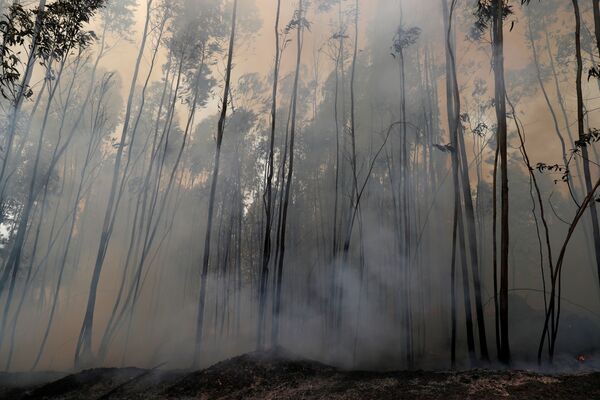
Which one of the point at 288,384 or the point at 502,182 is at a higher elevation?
the point at 502,182

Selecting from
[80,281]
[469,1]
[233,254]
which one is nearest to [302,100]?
[469,1]

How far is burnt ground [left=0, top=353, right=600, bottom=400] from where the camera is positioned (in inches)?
119

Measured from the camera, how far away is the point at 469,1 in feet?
32.4

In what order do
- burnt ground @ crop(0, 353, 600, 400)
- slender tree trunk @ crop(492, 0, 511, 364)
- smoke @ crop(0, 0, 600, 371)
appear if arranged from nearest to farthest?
1. burnt ground @ crop(0, 353, 600, 400)
2. slender tree trunk @ crop(492, 0, 511, 364)
3. smoke @ crop(0, 0, 600, 371)

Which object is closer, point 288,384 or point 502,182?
point 288,384

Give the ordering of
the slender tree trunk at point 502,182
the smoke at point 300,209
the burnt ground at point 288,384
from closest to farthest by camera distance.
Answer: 1. the burnt ground at point 288,384
2. the slender tree trunk at point 502,182
3. the smoke at point 300,209

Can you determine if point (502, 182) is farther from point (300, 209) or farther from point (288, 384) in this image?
point (300, 209)

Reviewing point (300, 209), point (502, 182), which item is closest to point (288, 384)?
point (502, 182)

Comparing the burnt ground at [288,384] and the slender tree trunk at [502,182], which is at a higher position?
the slender tree trunk at [502,182]

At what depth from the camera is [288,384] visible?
170 inches

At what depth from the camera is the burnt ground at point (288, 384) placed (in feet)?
9.95

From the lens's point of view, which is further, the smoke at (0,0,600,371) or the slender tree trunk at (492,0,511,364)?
the smoke at (0,0,600,371)

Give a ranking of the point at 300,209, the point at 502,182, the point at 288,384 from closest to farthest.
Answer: the point at 288,384, the point at 502,182, the point at 300,209

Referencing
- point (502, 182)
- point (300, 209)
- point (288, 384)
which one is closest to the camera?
point (288, 384)
